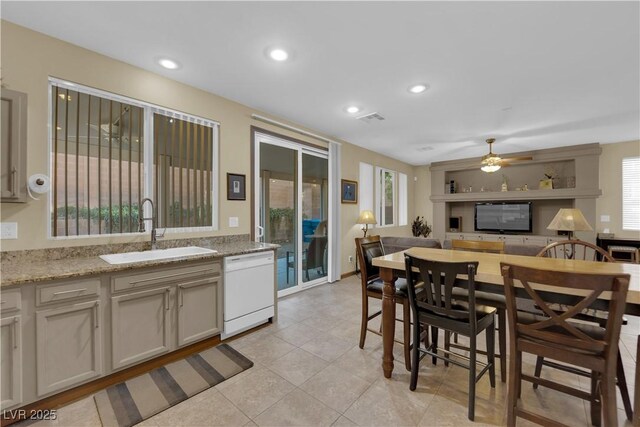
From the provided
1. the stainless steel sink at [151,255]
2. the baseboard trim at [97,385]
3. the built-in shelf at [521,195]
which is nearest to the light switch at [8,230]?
the stainless steel sink at [151,255]

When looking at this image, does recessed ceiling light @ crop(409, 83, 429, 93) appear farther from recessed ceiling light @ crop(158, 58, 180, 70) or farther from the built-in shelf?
the built-in shelf

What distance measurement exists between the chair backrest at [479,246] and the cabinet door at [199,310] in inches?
97.6

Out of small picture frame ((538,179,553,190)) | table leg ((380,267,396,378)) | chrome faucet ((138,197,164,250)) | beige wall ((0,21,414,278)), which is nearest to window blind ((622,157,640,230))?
small picture frame ((538,179,553,190))

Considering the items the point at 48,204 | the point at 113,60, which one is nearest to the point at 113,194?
the point at 48,204

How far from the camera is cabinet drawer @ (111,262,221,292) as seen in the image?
1997 mm

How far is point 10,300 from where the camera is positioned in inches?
62.7

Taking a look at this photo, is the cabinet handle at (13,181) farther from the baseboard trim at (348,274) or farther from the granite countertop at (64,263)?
the baseboard trim at (348,274)

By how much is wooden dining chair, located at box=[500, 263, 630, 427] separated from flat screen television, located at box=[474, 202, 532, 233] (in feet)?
17.9

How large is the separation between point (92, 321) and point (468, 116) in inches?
188

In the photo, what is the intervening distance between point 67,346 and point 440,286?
252 centimetres

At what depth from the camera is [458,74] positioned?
2695mm

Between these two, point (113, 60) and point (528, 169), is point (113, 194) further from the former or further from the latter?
point (528, 169)

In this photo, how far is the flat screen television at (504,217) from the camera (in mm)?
6138

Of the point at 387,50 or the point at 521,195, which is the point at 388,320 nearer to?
the point at 387,50
